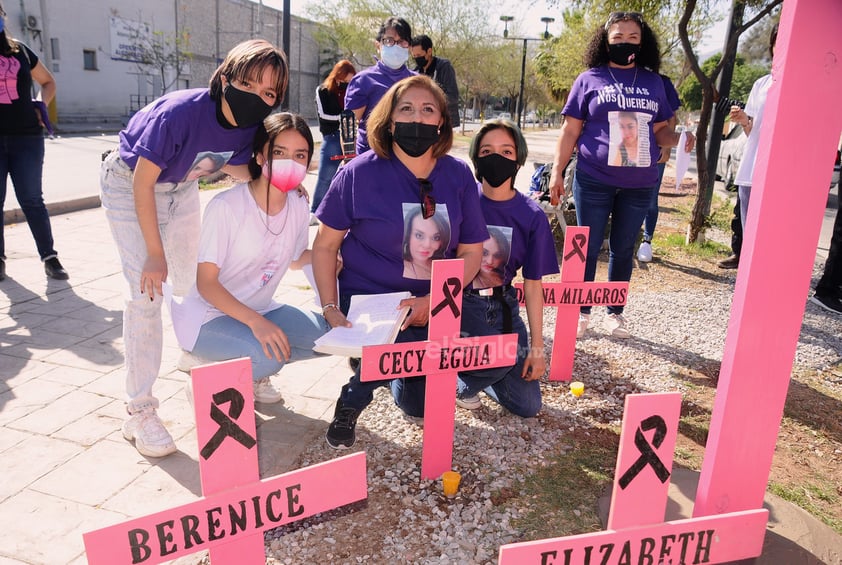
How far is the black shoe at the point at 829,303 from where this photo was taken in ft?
16.7

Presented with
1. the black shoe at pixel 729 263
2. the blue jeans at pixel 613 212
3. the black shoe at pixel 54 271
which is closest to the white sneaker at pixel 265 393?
the blue jeans at pixel 613 212

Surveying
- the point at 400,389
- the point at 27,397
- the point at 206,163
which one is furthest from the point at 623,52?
the point at 27,397

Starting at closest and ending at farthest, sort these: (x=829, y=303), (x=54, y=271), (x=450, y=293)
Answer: (x=450, y=293) → (x=54, y=271) → (x=829, y=303)

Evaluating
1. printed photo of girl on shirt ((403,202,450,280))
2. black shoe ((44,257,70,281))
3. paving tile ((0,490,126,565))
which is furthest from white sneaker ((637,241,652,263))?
paving tile ((0,490,126,565))

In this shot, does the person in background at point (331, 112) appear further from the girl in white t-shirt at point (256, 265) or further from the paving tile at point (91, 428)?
the paving tile at point (91, 428)

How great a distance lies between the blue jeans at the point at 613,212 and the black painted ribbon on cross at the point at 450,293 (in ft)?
5.89

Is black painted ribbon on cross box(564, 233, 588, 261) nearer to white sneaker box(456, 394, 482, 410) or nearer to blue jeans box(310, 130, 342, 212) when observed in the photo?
white sneaker box(456, 394, 482, 410)

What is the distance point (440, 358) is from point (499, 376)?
0.59m

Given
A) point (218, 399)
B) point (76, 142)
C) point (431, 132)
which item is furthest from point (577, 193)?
point (76, 142)

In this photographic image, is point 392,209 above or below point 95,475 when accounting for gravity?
above

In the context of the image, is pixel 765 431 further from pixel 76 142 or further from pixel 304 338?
pixel 76 142

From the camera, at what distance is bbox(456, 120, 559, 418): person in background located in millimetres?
2986

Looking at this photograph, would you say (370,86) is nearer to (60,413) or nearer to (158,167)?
(158,167)

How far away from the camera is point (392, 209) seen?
2.70 meters
